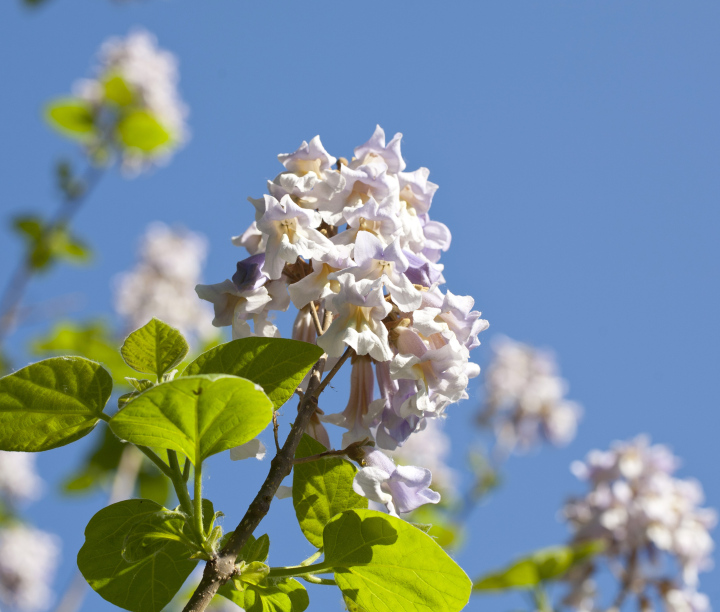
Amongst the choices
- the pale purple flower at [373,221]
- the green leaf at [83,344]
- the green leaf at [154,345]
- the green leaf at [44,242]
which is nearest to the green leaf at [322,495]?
the green leaf at [154,345]

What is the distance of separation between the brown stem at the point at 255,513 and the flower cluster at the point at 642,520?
3.50m

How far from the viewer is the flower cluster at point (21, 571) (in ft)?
31.6

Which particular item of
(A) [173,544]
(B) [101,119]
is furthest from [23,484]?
(A) [173,544]

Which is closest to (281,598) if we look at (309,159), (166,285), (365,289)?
(365,289)

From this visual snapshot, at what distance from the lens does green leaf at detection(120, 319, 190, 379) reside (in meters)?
0.94

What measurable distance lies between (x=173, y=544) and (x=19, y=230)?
3978 mm

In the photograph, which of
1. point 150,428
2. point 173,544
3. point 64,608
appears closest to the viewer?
point 150,428

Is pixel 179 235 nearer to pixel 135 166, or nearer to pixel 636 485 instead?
pixel 135 166

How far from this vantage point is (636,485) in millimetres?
4539

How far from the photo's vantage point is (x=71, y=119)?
4.86 metres

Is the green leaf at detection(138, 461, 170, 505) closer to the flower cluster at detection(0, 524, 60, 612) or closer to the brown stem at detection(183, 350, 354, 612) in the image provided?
the brown stem at detection(183, 350, 354, 612)

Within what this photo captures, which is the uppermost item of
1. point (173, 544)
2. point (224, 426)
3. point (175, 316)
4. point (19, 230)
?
point (175, 316)

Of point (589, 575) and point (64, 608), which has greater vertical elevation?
point (589, 575)

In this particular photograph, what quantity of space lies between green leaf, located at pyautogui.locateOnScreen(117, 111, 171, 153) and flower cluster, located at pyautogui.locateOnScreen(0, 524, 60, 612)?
23.0 feet
